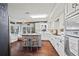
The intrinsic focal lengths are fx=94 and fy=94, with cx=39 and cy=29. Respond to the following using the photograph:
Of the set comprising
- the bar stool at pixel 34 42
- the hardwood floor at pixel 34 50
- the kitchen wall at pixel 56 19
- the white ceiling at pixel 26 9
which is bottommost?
the hardwood floor at pixel 34 50

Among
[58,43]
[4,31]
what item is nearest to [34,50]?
[58,43]

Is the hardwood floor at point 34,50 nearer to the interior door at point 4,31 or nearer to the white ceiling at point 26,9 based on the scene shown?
the interior door at point 4,31

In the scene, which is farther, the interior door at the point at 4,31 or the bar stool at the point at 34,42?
the bar stool at the point at 34,42

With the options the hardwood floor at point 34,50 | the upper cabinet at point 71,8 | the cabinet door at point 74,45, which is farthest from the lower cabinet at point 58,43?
the upper cabinet at point 71,8

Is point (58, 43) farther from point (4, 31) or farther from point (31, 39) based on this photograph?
point (4, 31)

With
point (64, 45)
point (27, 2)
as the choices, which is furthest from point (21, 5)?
point (64, 45)

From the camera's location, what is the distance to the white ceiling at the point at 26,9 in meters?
1.68

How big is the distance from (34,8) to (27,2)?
0.24m

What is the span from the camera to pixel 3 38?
5.97ft

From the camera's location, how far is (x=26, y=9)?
181cm

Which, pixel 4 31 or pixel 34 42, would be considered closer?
pixel 4 31

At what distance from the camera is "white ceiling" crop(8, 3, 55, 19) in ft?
5.52

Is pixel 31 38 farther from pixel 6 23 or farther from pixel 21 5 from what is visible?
pixel 21 5

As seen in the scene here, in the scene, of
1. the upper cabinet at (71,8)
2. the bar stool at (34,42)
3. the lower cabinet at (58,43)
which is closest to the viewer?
the upper cabinet at (71,8)
